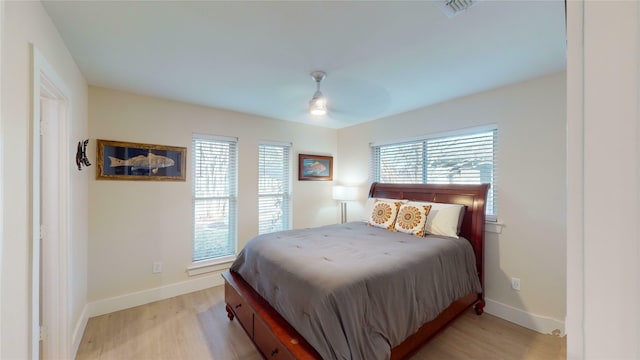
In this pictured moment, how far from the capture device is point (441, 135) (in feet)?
10.6

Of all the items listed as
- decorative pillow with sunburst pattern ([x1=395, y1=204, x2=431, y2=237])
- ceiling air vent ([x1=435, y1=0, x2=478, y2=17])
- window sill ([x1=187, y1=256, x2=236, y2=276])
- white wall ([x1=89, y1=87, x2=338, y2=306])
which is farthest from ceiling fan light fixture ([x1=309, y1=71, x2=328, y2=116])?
window sill ([x1=187, y1=256, x2=236, y2=276])

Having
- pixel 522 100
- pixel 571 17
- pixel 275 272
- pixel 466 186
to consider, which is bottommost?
pixel 275 272

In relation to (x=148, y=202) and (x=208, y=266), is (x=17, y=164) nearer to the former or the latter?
(x=148, y=202)

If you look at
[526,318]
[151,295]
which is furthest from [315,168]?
[526,318]

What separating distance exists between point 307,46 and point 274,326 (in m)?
1.96

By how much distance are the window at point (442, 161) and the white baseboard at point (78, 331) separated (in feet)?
12.1

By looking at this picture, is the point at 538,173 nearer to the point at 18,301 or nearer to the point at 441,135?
the point at 441,135

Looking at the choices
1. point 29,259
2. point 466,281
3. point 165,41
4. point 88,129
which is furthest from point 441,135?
point 88,129

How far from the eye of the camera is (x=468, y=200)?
289cm

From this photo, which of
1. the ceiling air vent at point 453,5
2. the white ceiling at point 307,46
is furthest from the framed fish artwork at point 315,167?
the ceiling air vent at point 453,5

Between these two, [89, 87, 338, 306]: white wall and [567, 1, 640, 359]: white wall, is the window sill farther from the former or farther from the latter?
[567, 1, 640, 359]: white wall

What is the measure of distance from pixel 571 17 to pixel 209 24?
182 cm

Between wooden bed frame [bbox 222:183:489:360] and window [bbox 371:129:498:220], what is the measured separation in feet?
0.55

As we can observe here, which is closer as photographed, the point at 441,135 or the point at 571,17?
the point at 571,17
